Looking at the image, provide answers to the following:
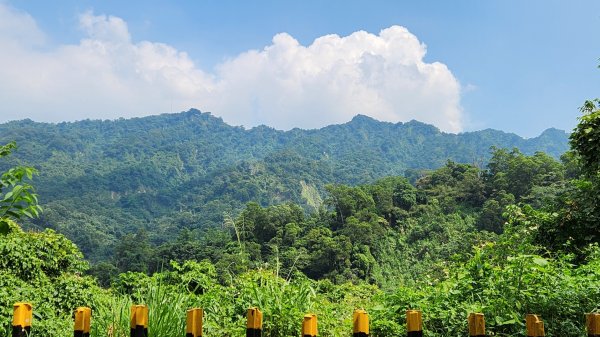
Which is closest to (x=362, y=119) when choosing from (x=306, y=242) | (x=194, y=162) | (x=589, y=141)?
(x=194, y=162)

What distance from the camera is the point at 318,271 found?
30547 millimetres

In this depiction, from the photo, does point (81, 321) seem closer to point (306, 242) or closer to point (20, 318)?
point (20, 318)

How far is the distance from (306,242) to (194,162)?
104 meters

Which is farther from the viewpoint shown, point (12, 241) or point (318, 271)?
point (318, 271)

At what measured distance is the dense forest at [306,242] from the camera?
2.59 meters

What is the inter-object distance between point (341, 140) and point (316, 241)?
137m

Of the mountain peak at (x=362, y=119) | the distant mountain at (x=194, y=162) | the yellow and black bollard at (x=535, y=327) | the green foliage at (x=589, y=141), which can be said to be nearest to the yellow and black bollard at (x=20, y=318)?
the yellow and black bollard at (x=535, y=327)

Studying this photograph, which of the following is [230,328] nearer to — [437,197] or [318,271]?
[318,271]

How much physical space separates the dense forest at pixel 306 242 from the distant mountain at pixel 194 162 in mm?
557

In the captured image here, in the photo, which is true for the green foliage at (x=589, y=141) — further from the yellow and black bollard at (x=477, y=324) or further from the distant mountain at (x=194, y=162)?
the distant mountain at (x=194, y=162)

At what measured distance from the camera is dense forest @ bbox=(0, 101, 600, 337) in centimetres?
259

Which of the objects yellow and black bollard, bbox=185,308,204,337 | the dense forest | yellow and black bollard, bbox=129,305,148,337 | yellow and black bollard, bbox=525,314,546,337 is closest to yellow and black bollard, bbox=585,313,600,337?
yellow and black bollard, bbox=525,314,546,337

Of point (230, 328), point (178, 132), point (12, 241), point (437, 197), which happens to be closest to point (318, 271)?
point (437, 197)

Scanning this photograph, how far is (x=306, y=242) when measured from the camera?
32.2 metres
